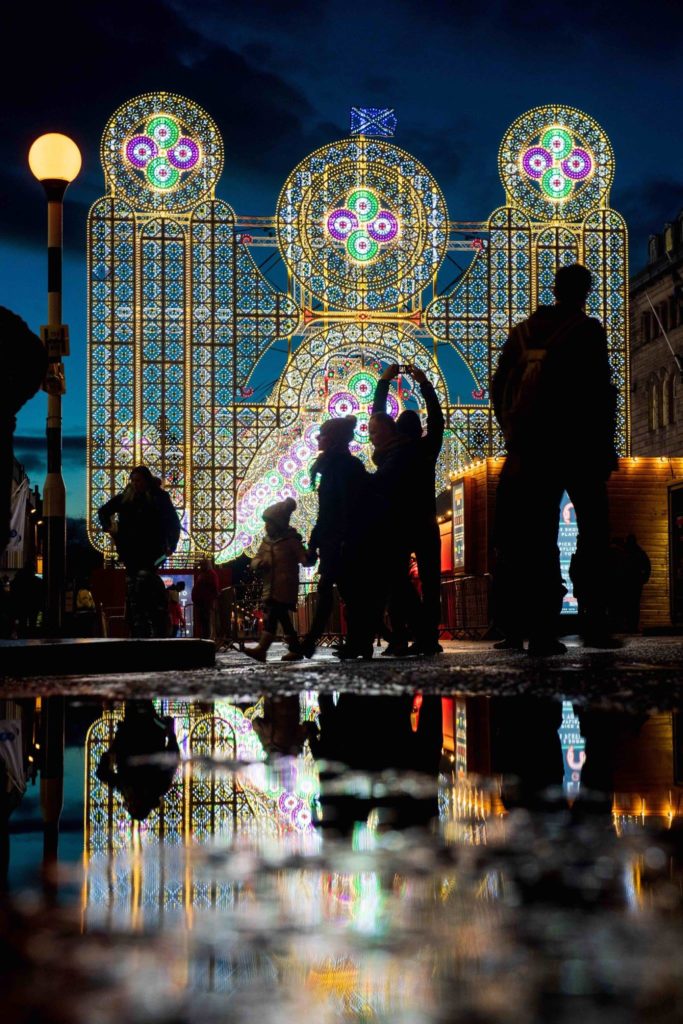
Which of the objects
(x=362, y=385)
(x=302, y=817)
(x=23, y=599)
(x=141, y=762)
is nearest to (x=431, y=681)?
(x=141, y=762)

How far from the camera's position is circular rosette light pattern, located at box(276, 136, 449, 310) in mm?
25141

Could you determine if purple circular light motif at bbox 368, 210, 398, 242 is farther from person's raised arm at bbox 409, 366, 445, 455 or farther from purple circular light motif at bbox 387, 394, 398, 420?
person's raised arm at bbox 409, 366, 445, 455

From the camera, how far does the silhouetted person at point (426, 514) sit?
361 inches

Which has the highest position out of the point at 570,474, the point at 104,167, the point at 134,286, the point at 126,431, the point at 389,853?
the point at 104,167

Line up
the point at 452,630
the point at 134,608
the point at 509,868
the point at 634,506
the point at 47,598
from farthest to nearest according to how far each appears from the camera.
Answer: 1. the point at 634,506
2. the point at 452,630
3. the point at 134,608
4. the point at 47,598
5. the point at 509,868

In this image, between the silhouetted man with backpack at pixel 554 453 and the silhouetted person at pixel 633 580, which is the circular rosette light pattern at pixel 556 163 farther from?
the silhouetted man with backpack at pixel 554 453

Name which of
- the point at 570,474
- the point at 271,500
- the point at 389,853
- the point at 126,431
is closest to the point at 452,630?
the point at 271,500

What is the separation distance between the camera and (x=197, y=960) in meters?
0.95

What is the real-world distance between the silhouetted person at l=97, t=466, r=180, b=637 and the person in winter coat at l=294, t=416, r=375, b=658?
3289 millimetres

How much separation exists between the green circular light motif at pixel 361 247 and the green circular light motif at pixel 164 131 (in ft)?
13.0

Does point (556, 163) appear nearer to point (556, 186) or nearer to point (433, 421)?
point (556, 186)

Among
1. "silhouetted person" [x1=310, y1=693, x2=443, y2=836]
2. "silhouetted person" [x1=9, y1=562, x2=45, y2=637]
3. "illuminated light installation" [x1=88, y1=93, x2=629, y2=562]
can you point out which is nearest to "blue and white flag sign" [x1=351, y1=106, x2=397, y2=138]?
"illuminated light installation" [x1=88, y1=93, x2=629, y2=562]

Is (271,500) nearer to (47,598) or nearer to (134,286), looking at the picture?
(134,286)

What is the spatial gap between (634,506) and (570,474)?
70.1 feet
